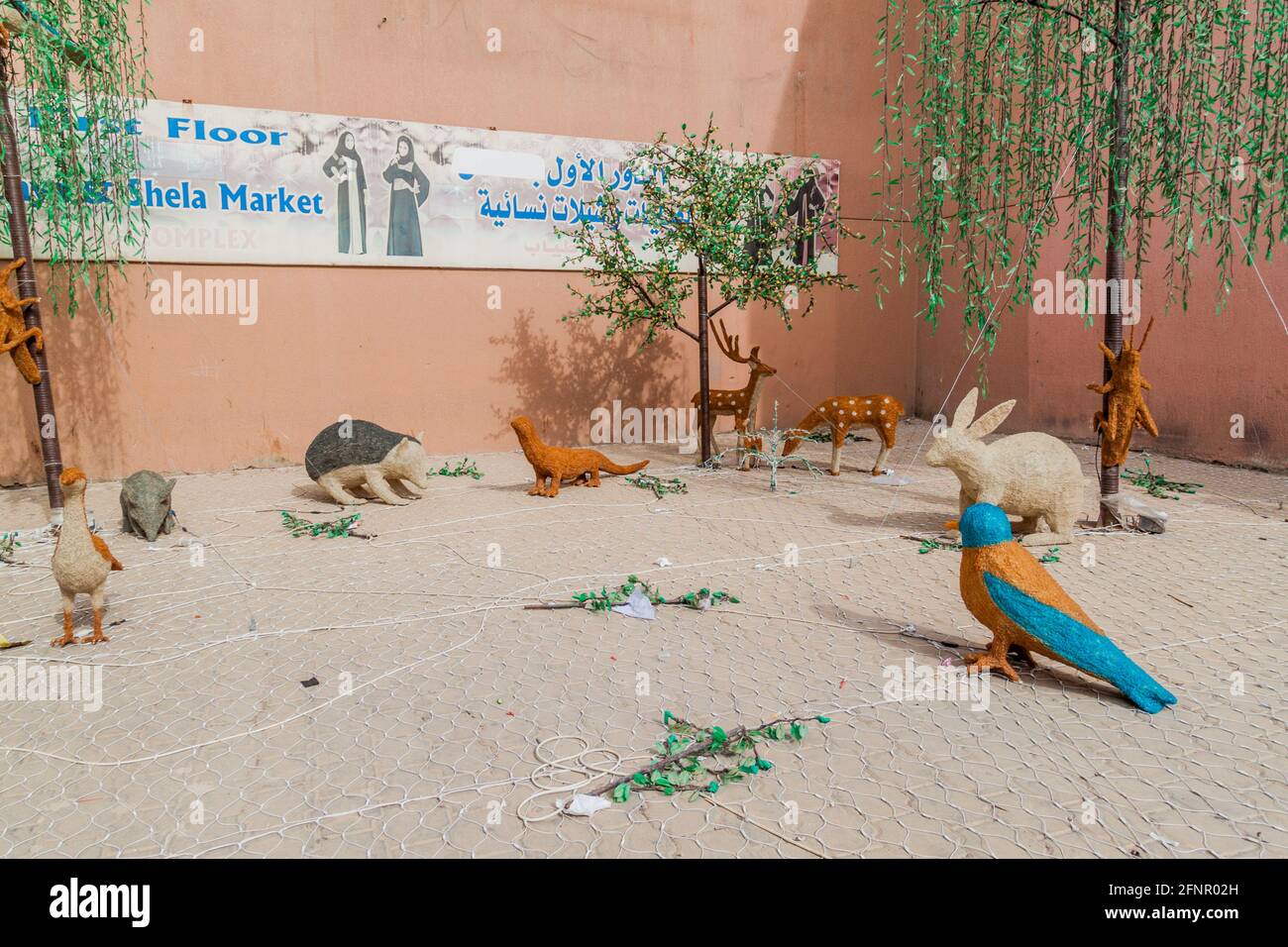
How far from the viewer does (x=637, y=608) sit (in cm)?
429

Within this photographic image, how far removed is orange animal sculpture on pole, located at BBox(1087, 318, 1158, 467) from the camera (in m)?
5.62

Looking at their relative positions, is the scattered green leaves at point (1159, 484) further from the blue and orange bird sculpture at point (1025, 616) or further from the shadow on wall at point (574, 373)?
the shadow on wall at point (574, 373)

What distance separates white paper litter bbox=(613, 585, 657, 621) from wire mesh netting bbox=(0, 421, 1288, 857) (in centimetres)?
8

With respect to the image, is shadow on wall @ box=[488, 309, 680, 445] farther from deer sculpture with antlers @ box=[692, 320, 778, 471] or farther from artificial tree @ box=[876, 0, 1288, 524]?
artificial tree @ box=[876, 0, 1288, 524]

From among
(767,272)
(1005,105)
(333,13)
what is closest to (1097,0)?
(1005,105)

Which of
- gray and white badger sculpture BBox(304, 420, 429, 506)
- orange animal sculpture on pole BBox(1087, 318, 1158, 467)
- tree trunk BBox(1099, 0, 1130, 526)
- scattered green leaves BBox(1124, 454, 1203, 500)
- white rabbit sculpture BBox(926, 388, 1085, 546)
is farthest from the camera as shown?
scattered green leaves BBox(1124, 454, 1203, 500)

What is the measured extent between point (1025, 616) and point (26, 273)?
6.67 metres

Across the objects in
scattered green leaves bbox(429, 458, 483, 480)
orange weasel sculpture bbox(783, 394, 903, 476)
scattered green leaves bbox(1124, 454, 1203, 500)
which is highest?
orange weasel sculpture bbox(783, 394, 903, 476)

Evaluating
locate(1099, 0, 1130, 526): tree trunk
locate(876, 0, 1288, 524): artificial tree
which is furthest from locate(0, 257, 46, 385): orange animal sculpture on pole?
locate(1099, 0, 1130, 526): tree trunk

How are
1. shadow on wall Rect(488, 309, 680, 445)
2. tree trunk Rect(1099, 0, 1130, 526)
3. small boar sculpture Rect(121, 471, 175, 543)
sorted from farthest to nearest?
shadow on wall Rect(488, 309, 680, 445) < small boar sculpture Rect(121, 471, 175, 543) < tree trunk Rect(1099, 0, 1130, 526)

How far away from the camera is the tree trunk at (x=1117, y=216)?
5.15 metres

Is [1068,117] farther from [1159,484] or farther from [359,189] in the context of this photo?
[359,189]

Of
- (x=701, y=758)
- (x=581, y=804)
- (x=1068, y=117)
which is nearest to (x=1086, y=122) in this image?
(x=1068, y=117)

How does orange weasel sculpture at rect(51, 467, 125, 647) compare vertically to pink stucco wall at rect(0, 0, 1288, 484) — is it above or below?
below
